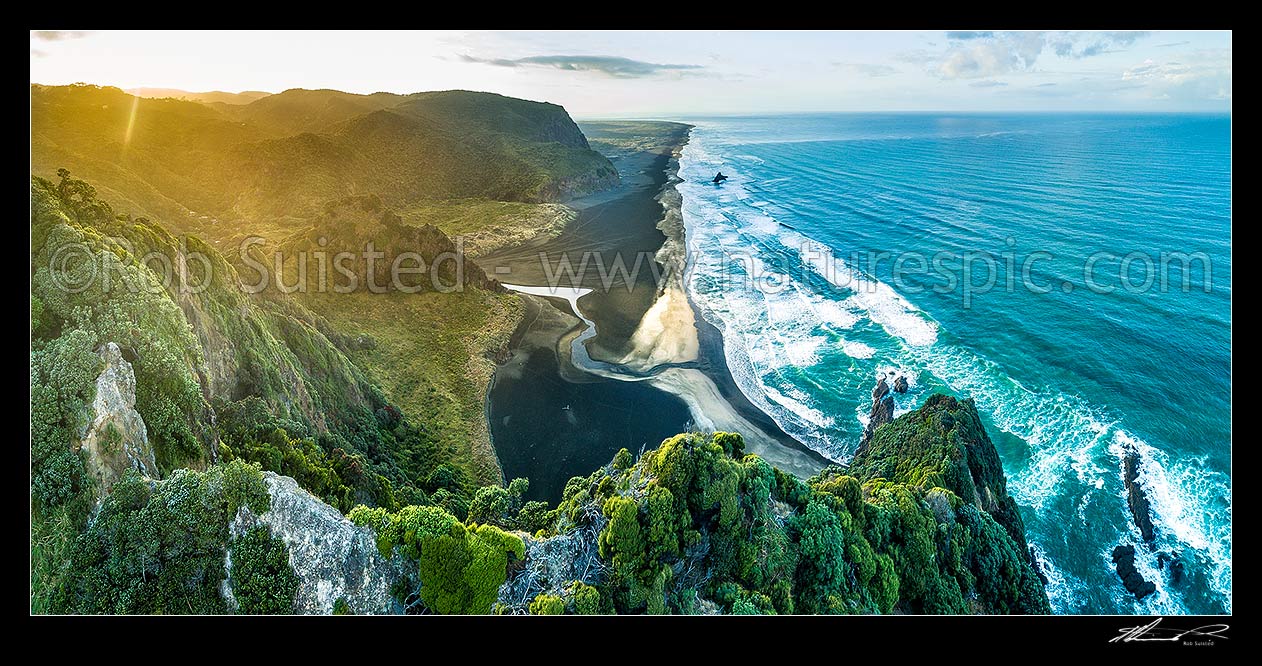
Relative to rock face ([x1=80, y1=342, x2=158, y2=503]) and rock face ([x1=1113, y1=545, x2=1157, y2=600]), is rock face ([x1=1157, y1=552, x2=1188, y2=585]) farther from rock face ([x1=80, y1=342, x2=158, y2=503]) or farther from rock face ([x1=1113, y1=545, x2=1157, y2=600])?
rock face ([x1=80, y1=342, x2=158, y2=503])

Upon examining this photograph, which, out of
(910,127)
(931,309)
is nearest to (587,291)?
(931,309)

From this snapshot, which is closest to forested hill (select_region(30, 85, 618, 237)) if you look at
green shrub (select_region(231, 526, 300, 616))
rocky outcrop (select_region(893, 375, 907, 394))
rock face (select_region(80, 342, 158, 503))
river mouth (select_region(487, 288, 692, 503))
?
river mouth (select_region(487, 288, 692, 503))

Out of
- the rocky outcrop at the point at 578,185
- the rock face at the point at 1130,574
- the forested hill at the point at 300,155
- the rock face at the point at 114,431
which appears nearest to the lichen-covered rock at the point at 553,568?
the rock face at the point at 114,431

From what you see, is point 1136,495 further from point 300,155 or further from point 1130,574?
point 300,155

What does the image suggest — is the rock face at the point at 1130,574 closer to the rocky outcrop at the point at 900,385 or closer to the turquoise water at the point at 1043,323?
the turquoise water at the point at 1043,323

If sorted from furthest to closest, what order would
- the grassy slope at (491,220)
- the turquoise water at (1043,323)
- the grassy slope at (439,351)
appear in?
the grassy slope at (491,220) < the grassy slope at (439,351) < the turquoise water at (1043,323)
